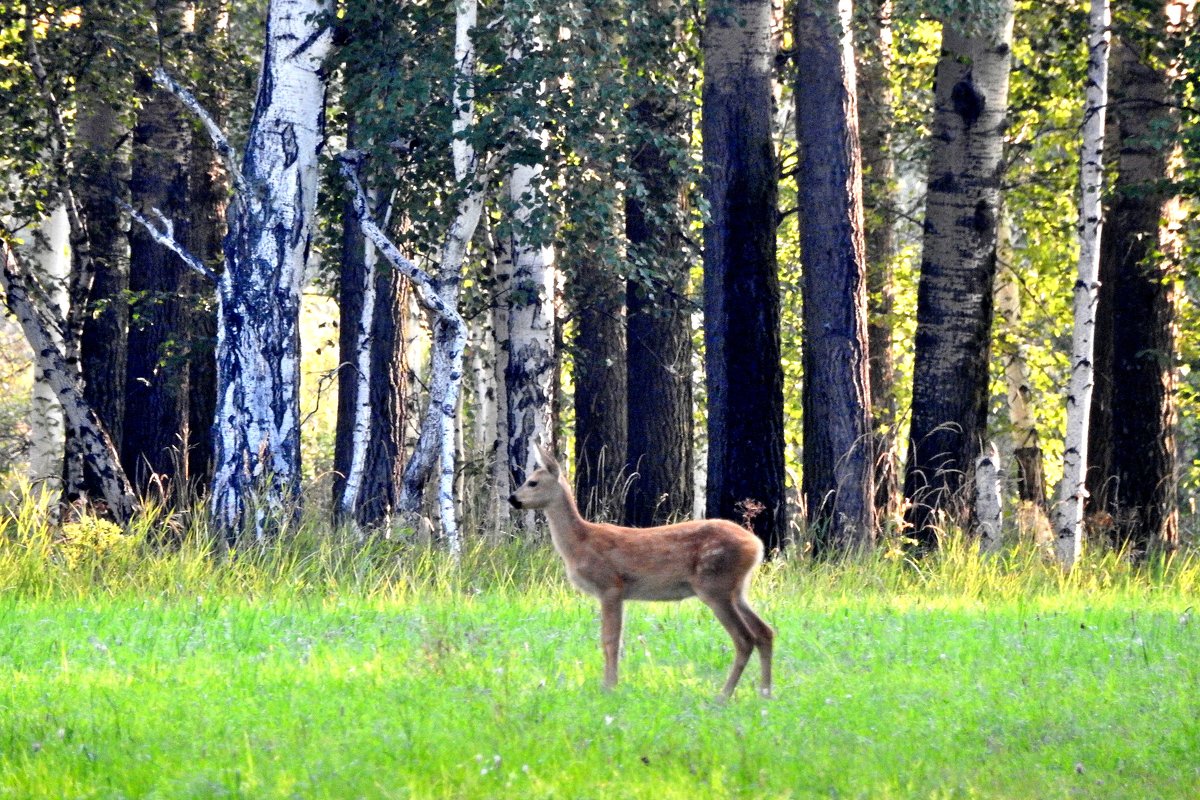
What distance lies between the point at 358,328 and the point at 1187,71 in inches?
378

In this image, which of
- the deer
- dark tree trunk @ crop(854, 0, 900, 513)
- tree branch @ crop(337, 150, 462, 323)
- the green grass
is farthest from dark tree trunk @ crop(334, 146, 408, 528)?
the deer

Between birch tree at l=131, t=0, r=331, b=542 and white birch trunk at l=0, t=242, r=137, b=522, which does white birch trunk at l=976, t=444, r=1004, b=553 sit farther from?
white birch trunk at l=0, t=242, r=137, b=522

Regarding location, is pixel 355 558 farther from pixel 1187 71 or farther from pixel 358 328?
pixel 1187 71

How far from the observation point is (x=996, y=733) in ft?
26.0

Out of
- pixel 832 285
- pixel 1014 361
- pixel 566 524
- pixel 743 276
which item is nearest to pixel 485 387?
pixel 1014 361

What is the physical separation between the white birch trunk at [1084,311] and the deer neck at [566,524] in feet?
23.5

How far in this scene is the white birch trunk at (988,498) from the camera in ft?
51.6

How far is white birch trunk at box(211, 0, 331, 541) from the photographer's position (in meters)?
14.2

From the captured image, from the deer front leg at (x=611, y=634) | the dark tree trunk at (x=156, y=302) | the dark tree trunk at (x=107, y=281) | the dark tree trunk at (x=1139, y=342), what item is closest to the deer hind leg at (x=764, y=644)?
the deer front leg at (x=611, y=634)

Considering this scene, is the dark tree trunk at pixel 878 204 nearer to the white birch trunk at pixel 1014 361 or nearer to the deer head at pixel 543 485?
the white birch trunk at pixel 1014 361

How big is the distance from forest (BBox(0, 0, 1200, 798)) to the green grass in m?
→ 0.04

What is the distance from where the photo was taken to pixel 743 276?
15.5 metres

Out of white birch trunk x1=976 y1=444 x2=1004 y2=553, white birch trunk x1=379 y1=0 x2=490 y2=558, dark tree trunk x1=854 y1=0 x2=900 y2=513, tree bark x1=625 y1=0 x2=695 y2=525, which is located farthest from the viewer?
dark tree trunk x1=854 y1=0 x2=900 y2=513

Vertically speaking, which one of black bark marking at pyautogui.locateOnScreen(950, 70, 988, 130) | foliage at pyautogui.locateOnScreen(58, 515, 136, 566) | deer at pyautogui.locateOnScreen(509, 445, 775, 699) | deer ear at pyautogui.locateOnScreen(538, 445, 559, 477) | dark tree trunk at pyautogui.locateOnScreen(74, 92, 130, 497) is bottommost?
foliage at pyautogui.locateOnScreen(58, 515, 136, 566)
